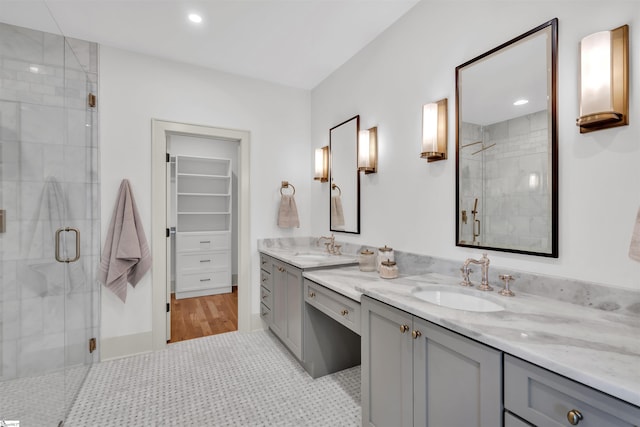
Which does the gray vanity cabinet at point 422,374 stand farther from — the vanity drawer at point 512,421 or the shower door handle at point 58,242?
the shower door handle at point 58,242

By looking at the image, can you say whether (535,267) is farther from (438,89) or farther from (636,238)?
(438,89)

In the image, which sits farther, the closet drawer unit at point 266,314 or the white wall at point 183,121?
the closet drawer unit at point 266,314

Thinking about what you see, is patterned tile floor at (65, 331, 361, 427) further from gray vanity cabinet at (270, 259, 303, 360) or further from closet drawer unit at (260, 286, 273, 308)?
closet drawer unit at (260, 286, 273, 308)

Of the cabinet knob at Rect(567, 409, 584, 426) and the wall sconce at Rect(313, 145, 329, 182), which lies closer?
the cabinet knob at Rect(567, 409, 584, 426)

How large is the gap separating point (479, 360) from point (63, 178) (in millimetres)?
2429

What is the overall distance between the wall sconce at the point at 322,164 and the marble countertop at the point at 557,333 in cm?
175

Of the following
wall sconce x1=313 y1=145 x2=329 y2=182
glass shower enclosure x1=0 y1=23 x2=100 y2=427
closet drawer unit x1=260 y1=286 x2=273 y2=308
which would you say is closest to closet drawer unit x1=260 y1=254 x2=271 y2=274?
closet drawer unit x1=260 y1=286 x2=273 y2=308

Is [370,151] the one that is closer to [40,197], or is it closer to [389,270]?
[389,270]

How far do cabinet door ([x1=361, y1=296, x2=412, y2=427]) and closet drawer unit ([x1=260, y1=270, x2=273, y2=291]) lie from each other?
1.43 m

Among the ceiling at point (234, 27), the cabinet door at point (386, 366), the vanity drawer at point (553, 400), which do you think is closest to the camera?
the vanity drawer at point (553, 400)

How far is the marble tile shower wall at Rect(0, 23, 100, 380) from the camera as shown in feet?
4.41

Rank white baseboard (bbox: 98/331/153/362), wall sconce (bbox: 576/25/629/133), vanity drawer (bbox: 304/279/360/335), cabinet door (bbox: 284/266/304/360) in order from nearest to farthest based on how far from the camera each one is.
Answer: wall sconce (bbox: 576/25/629/133) → vanity drawer (bbox: 304/279/360/335) → cabinet door (bbox: 284/266/304/360) → white baseboard (bbox: 98/331/153/362)

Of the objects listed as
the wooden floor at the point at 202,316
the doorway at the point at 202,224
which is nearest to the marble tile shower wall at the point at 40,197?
the wooden floor at the point at 202,316

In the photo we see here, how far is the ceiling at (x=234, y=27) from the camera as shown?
2010 millimetres
